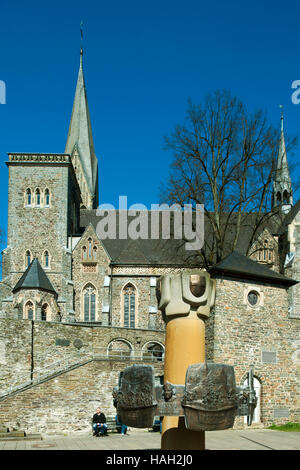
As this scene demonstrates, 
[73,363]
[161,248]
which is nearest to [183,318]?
[73,363]

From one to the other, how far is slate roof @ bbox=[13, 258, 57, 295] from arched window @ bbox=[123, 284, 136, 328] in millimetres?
6163

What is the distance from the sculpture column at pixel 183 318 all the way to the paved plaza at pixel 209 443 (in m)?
9.04

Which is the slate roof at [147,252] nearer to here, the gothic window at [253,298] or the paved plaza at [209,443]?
the gothic window at [253,298]

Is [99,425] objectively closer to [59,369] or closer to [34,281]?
[59,369]

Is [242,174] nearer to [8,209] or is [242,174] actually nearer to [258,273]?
[258,273]

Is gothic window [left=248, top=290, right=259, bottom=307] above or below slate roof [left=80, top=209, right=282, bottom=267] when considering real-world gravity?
below

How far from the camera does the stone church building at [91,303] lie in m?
19.6

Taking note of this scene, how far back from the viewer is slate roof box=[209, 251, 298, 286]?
19.3 meters

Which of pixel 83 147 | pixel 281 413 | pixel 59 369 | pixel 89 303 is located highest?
pixel 83 147

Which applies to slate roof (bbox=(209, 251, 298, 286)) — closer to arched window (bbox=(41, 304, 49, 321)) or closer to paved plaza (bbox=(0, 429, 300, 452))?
paved plaza (bbox=(0, 429, 300, 452))

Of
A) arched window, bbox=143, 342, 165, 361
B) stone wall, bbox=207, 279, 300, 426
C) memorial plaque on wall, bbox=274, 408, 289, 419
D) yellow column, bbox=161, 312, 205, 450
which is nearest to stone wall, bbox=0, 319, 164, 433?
arched window, bbox=143, 342, 165, 361

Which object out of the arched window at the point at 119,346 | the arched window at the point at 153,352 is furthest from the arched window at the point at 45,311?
the arched window at the point at 153,352

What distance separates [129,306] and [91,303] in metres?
2.71

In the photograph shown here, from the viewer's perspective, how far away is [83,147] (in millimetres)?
56812
